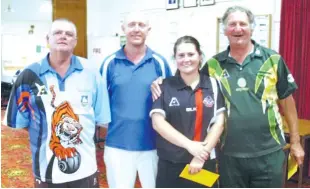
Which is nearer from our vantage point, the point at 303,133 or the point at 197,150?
the point at 197,150

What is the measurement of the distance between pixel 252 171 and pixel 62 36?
117 cm

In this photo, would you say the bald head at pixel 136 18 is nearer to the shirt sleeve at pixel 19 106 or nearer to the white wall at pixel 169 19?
the shirt sleeve at pixel 19 106

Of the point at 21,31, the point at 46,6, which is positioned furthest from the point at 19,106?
the point at 21,31

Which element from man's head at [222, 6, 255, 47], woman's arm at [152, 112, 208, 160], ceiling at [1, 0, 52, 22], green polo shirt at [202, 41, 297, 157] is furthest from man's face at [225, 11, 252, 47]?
ceiling at [1, 0, 52, 22]

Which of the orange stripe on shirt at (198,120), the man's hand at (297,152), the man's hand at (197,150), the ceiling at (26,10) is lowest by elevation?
the man's hand at (297,152)

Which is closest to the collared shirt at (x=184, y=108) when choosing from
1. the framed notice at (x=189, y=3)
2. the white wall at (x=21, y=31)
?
the framed notice at (x=189, y=3)

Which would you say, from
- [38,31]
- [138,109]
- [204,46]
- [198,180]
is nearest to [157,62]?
[138,109]

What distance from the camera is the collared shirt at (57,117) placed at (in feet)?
5.96

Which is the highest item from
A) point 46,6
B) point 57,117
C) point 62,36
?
point 46,6

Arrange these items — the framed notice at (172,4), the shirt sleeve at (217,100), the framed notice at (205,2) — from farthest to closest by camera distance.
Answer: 1. the framed notice at (172,4)
2. the framed notice at (205,2)
3. the shirt sleeve at (217,100)

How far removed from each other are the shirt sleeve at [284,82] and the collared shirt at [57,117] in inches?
38.9

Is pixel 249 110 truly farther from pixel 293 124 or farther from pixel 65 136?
pixel 65 136

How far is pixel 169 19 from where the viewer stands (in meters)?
4.93

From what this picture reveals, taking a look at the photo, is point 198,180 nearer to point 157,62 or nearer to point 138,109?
point 138,109
